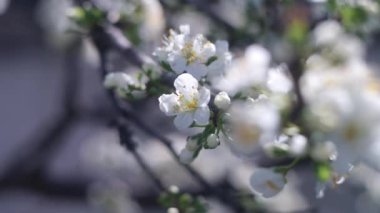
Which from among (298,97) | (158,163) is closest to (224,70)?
(298,97)

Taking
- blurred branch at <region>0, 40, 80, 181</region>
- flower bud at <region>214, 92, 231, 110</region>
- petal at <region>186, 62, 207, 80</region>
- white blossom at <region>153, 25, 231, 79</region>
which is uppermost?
blurred branch at <region>0, 40, 80, 181</region>

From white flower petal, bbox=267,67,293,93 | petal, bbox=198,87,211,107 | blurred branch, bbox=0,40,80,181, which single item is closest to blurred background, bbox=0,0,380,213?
blurred branch, bbox=0,40,80,181

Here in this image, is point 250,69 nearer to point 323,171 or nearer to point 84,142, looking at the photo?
point 323,171

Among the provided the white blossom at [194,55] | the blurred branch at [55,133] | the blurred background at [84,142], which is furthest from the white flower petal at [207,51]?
the blurred branch at [55,133]

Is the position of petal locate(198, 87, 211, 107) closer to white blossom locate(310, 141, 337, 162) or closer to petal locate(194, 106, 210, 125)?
petal locate(194, 106, 210, 125)

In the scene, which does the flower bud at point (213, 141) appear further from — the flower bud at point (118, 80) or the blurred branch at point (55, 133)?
the blurred branch at point (55, 133)

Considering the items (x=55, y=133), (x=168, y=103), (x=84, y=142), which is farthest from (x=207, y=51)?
(x=84, y=142)
